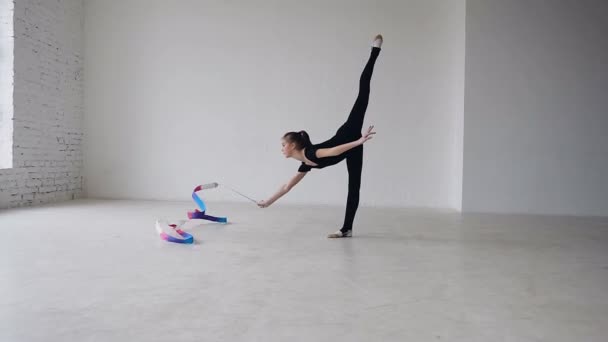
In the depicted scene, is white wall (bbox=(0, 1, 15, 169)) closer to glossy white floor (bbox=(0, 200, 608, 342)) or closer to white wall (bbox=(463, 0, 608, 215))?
glossy white floor (bbox=(0, 200, 608, 342))

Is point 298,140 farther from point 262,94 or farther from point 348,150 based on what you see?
point 262,94

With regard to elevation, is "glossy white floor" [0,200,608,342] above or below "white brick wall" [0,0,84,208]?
below

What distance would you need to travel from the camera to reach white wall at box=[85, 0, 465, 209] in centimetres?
726

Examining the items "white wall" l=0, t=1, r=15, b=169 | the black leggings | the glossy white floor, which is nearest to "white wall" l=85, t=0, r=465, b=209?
"white wall" l=0, t=1, r=15, b=169

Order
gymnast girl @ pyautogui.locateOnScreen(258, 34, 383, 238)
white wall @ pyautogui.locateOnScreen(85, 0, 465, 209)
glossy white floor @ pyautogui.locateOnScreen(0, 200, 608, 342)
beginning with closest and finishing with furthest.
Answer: glossy white floor @ pyautogui.locateOnScreen(0, 200, 608, 342), gymnast girl @ pyautogui.locateOnScreen(258, 34, 383, 238), white wall @ pyautogui.locateOnScreen(85, 0, 465, 209)

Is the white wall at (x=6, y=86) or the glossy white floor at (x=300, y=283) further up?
the white wall at (x=6, y=86)

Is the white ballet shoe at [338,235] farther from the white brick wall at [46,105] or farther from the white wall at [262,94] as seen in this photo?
the white brick wall at [46,105]

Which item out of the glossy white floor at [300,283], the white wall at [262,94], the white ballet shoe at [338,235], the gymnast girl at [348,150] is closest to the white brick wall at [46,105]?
the white wall at [262,94]

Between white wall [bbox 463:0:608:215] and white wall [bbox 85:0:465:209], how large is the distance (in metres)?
0.34

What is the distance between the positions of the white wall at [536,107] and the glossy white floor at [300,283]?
1.59 meters

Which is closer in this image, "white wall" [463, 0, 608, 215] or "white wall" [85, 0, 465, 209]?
"white wall" [463, 0, 608, 215]

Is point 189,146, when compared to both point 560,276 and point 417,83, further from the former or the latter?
point 560,276

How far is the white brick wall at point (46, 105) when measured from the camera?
644 centimetres

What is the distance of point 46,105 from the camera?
23.0 ft
